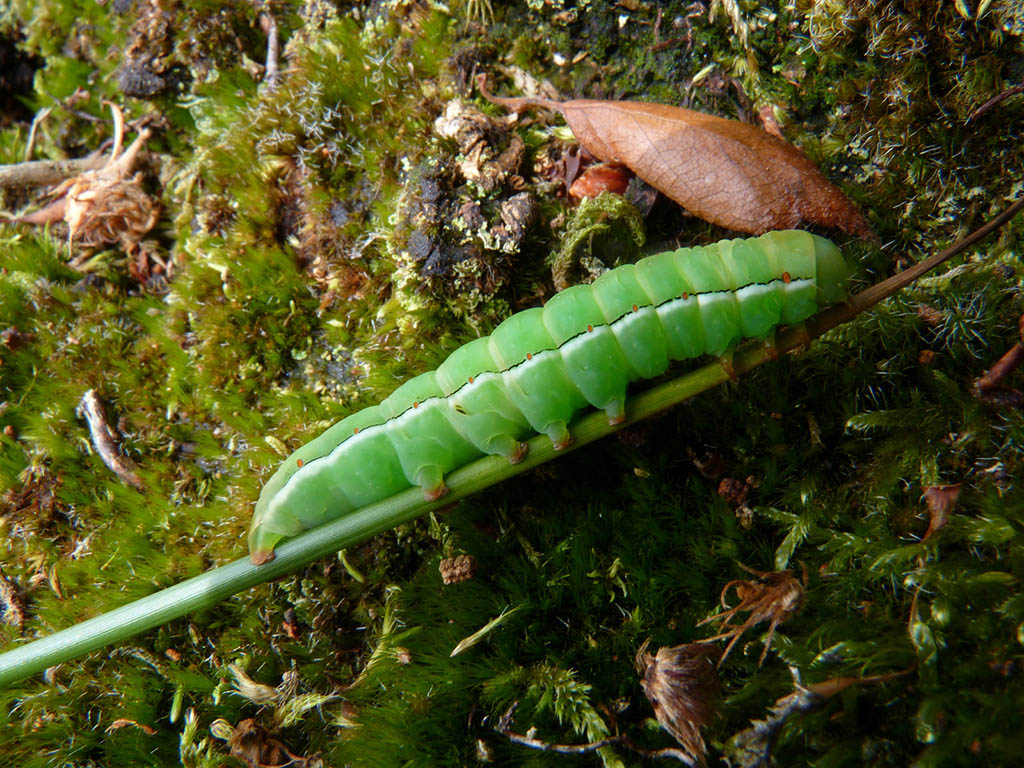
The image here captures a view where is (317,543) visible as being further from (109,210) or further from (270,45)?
(270,45)

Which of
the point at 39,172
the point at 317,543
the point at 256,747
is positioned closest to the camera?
the point at 317,543

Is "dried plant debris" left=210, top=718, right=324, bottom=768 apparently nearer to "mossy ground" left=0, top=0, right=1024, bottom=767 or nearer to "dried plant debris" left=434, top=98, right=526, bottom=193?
"mossy ground" left=0, top=0, right=1024, bottom=767

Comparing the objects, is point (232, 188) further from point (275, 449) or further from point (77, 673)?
point (77, 673)

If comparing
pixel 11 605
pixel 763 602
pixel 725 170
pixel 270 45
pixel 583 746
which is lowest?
pixel 11 605

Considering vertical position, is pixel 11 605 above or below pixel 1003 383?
below

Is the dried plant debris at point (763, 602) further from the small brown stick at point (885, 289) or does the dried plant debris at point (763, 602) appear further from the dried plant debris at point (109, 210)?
the dried plant debris at point (109, 210)

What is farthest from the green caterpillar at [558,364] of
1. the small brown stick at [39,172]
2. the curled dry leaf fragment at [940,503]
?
the small brown stick at [39,172]

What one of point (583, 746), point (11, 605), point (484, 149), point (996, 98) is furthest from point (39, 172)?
point (996, 98)

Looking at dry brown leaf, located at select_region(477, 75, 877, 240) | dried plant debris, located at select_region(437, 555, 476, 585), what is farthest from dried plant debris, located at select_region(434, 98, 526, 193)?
dried plant debris, located at select_region(437, 555, 476, 585)
